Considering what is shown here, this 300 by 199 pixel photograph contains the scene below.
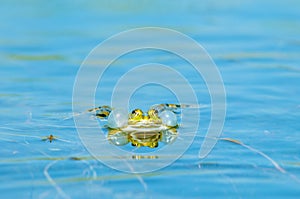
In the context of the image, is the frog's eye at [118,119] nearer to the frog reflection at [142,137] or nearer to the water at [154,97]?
the frog reflection at [142,137]

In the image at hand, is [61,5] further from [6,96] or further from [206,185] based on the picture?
[206,185]

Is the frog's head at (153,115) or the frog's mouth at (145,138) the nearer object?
the frog's mouth at (145,138)

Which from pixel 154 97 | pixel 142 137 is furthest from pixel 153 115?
pixel 154 97

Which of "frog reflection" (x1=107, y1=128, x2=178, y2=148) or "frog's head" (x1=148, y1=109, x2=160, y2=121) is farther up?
"frog's head" (x1=148, y1=109, x2=160, y2=121)

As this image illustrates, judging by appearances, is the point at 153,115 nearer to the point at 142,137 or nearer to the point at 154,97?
the point at 142,137

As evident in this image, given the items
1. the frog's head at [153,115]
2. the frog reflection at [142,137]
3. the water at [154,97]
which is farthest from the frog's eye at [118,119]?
the water at [154,97]

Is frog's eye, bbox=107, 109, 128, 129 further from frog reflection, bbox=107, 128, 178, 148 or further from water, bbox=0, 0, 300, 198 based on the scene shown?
water, bbox=0, 0, 300, 198

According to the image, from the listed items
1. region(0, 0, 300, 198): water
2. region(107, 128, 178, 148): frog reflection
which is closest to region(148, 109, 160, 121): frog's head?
region(107, 128, 178, 148): frog reflection

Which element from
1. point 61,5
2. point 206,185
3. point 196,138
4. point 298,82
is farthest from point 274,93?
point 61,5

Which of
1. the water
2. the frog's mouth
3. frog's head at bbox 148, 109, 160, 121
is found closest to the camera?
the water
